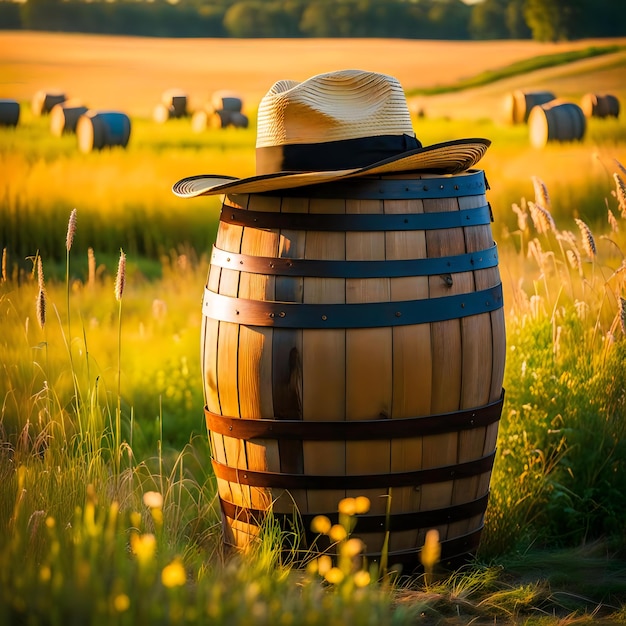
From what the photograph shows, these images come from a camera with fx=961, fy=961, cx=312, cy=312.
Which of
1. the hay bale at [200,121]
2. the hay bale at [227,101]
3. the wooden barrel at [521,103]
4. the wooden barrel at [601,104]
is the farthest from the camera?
the wooden barrel at [521,103]

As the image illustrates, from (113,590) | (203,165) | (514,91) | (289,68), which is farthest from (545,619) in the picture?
(514,91)

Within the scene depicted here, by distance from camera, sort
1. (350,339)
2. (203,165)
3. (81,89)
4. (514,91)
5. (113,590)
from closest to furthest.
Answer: (113,590)
(350,339)
(203,165)
(81,89)
(514,91)

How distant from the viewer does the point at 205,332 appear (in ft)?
11.0

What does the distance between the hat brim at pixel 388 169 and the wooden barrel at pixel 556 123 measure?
243 inches

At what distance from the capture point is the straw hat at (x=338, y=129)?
3.32 meters

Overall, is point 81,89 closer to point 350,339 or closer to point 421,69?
point 421,69

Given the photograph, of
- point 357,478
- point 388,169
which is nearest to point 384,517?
point 357,478

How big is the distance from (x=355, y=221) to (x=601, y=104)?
22.6 ft

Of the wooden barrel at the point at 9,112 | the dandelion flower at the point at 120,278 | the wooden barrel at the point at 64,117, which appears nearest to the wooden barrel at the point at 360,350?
the dandelion flower at the point at 120,278

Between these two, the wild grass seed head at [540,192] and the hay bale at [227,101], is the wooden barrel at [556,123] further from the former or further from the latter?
the wild grass seed head at [540,192]

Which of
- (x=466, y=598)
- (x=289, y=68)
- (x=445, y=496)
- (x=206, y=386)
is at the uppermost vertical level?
(x=289, y=68)

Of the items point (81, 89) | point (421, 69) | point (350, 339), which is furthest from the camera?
point (421, 69)

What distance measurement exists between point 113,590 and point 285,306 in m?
1.23

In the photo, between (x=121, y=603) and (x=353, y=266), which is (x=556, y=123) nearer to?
(x=353, y=266)
